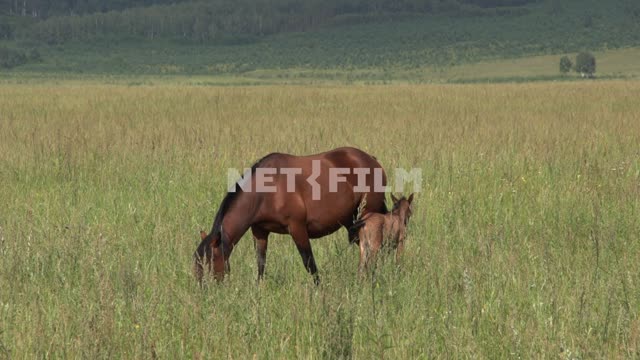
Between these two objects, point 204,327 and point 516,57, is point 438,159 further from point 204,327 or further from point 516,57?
point 516,57

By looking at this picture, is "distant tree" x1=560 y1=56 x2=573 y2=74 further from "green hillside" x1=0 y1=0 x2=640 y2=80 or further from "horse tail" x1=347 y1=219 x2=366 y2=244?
"horse tail" x1=347 y1=219 x2=366 y2=244

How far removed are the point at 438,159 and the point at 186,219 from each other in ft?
13.1

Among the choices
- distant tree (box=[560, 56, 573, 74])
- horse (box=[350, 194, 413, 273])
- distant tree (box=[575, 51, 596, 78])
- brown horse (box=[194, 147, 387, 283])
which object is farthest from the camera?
distant tree (box=[560, 56, 573, 74])

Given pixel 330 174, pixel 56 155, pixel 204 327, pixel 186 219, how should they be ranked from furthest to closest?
pixel 56 155
pixel 186 219
pixel 330 174
pixel 204 327

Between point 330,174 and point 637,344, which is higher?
point 330,174

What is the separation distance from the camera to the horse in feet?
16.6

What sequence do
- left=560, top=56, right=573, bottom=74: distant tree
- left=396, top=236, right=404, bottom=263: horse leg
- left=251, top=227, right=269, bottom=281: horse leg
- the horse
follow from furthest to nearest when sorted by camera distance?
1. left=560, top=56, right=573, bottom=74: distant tree
2. left=396, top=236, right=404, bottom=263: horse leg
3. the horse
4. left=251, top=227, right=269, bottom=281: horse leg

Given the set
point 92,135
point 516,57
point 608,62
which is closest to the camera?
point 92,135

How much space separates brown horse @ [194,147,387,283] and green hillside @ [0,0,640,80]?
372 ft

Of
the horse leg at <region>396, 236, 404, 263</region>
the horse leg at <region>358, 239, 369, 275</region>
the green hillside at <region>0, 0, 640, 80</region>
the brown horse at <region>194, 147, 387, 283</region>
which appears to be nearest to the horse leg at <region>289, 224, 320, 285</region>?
the brown horse at <region>194, 147, 387, 283</region>

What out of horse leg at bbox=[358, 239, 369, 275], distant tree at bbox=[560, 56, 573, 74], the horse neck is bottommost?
distant tree at bbox=[560, 56, 573, 74]

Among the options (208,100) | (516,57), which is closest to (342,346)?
(208,100)

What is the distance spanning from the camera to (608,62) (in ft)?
422

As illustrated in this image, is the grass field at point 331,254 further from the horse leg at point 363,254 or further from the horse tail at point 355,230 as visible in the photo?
the horse tail at point 355,230
